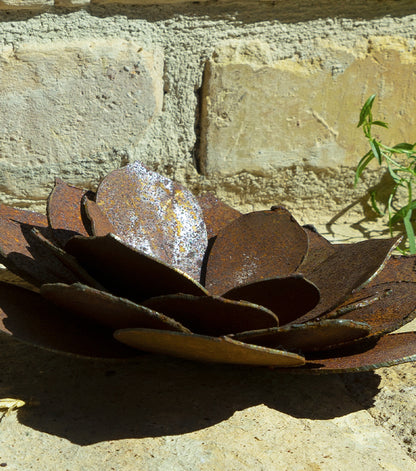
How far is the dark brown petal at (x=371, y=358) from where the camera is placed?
836 mm

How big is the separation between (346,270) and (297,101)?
25.2 inches

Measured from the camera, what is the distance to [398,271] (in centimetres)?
103

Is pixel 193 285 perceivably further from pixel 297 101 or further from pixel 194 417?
pixel 297 101

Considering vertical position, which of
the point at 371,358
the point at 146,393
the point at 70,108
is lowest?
the point at 146,393

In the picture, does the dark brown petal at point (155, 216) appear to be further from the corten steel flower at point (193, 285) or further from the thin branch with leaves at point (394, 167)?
the thin branch with leaves at point (394, 167)

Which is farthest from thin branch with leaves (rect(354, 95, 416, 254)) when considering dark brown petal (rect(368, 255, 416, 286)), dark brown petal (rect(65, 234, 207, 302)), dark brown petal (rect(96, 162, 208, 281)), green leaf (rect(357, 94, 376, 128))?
dark brown petal (rect(65, 234, 207, 302))

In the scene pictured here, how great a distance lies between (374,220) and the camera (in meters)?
1.64

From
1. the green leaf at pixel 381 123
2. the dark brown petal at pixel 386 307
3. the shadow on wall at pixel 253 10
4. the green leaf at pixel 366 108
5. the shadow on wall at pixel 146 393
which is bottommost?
the shadow on wall at pixel 146 393

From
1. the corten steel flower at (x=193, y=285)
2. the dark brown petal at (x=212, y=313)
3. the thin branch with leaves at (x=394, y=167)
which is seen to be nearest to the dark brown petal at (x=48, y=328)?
the corten steel flower at (x=193, y=285)

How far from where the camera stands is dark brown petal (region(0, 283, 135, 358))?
0.84 meters

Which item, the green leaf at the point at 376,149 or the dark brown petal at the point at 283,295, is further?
the green leaf at the point at 376,149

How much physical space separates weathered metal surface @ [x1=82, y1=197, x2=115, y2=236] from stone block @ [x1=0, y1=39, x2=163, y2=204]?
431mm

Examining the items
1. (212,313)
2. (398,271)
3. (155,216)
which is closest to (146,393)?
(212,313)

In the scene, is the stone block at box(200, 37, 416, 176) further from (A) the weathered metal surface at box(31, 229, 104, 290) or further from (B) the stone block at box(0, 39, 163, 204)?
(A) the weathered metal surface at box(31, 229, 104, 290)
